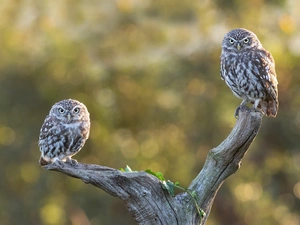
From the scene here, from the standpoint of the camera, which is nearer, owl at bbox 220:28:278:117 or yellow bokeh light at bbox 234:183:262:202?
owl at bbox 220:28:278:117

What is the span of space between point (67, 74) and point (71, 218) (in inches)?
112

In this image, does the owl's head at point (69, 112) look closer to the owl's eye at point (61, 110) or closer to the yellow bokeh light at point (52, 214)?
the owl's eye at point (61, 110)

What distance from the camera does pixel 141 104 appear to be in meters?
14.5

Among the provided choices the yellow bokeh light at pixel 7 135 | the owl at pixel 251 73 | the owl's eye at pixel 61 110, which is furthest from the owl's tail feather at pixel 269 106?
the yellow bokeh light at pixel 7 135

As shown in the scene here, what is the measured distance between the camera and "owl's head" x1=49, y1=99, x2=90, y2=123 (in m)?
6.48

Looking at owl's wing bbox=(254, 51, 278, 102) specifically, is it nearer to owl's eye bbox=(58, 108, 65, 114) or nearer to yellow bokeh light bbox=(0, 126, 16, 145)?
owl's eye bbox=(58, 108, 65, 114)

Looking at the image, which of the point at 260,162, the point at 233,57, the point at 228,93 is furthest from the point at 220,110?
the point at 233,57

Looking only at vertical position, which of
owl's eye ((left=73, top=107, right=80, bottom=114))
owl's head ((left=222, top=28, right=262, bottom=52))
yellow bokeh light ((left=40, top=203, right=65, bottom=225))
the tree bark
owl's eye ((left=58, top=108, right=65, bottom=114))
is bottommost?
the tree bark

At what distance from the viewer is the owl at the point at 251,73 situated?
6566 millimetres

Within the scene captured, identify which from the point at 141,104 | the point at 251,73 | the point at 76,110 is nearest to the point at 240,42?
the point at 251,73

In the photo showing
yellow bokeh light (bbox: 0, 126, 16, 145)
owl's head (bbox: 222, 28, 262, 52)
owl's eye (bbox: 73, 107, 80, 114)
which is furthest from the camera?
yellow bokeh light (bbox: 0, 126, 16, 145)

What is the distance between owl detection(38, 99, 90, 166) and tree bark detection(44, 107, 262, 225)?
0.99m

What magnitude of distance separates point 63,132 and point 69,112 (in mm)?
178

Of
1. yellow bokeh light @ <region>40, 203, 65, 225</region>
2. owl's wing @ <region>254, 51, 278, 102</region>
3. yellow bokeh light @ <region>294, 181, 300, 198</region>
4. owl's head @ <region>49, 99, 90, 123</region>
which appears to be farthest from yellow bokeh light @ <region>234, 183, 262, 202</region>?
owl's head @ <region>49, 99, 90, 123</region>
